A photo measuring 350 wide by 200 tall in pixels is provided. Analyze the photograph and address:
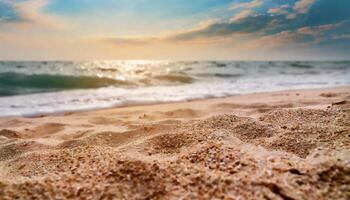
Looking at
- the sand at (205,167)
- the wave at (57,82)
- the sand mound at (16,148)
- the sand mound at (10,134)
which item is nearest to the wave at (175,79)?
the wave at (57,82)

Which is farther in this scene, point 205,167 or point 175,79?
point 175,79

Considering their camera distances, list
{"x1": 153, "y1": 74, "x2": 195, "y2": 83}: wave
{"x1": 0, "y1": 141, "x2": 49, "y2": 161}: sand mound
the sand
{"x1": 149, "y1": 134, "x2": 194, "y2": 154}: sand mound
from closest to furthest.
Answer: the sand < {"x1": 149, "y1": 134, "x2": 194, "y2": 154}: sand mound < {"x1": 0, "y1": 141, "x2": 49, "y2": 161}: sand mound < {"x1": 153, "y1": 74, "x2": 195, "y2": 83}: wave

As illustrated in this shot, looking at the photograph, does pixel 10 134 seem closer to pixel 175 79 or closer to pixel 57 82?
pixel 57 82

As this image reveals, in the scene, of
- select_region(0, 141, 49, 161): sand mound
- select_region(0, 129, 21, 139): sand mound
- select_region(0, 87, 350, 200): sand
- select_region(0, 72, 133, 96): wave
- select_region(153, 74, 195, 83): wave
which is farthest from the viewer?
select_region(153, 74, 195, 83): wave

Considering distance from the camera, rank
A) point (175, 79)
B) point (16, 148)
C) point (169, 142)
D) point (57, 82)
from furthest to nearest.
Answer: point (175, 79)
point (57, 82)
point (16, 148)
point (169, 142)

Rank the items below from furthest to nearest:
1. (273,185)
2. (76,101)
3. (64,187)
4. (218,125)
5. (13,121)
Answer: (76,101) → (13,121) → (218,125) → (64,187) → (273,185)

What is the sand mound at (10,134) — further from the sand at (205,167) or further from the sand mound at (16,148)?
the sand at (205,167)

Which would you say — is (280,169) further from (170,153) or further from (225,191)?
(170,153)

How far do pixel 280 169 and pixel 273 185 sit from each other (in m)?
0.15

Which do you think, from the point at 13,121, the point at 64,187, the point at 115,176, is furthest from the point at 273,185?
the point at 13,121

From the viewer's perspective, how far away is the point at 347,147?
5.78 ft

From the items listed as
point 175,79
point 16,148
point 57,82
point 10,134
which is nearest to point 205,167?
point 16,148

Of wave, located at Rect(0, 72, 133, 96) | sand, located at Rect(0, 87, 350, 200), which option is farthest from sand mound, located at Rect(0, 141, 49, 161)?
wave, located at Rect(0, 72, 133, 96)

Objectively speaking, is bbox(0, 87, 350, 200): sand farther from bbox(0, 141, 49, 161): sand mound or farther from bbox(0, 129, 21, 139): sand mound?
bbox(0, 129, 21, 139): sand mound
